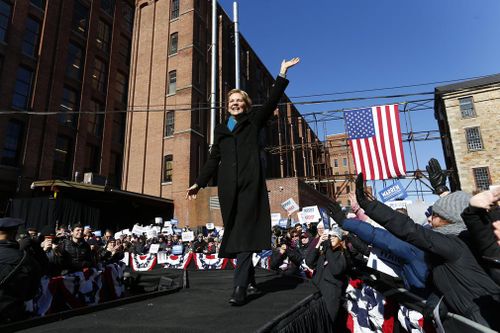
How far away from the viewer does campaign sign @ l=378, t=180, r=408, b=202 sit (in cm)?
988

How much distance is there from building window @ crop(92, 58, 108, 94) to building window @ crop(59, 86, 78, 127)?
2.36 m

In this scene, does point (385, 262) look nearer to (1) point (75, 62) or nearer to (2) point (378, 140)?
(2) point (378, 140)

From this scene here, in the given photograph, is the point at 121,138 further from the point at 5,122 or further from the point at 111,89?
the point at 5,122

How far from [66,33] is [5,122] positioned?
870 centimetres

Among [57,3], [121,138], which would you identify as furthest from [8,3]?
[121,138]

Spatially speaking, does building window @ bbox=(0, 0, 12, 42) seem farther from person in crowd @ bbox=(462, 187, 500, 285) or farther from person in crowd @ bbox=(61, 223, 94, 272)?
person in crowd @ bbox=(462, 187, 500, 285)

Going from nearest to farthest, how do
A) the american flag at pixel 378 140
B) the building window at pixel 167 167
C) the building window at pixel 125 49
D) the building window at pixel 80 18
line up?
the american flag at pixel 378 140 → the building window at pixel 80 18 → the building window at pixel 167 167 → the building window at pixel 125 49

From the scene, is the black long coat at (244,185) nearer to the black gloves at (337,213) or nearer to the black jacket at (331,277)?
the black gloves at (337,213)

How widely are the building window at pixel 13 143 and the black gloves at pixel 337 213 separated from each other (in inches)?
813

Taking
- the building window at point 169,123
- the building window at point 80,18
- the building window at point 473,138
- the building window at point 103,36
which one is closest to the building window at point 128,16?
the building window at point 103,36

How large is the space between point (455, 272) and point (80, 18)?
29.9m

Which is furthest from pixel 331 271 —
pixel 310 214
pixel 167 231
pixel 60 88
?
pixel 60 88

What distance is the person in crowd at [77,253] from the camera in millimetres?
6242

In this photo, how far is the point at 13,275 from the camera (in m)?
3.64
